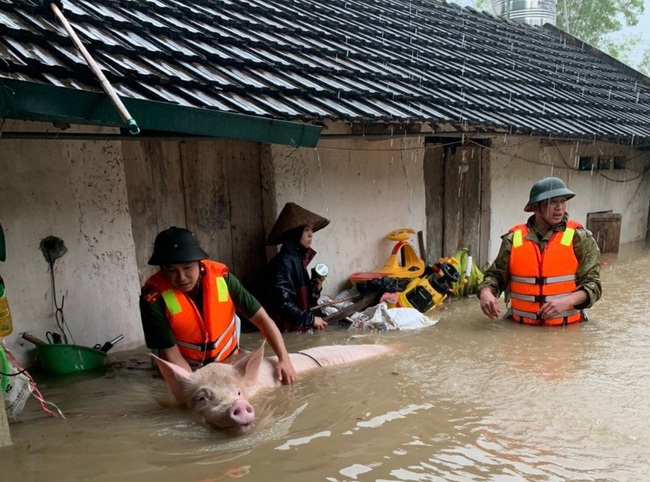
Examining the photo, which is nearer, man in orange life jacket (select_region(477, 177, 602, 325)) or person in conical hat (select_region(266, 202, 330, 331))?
man in orange life jacket (select_region(477, 177, 602, 325))

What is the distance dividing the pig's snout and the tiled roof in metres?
2.23

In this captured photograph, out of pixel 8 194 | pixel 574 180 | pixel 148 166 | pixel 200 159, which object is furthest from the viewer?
pixel 574 180

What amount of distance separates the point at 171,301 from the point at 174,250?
41 cm

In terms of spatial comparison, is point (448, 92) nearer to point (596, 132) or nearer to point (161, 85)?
point (596, 132)

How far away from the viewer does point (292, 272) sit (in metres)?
6.05

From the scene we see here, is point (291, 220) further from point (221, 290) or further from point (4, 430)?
point (4, 430)

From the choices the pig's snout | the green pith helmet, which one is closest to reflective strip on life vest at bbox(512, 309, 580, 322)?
the green pith helmet

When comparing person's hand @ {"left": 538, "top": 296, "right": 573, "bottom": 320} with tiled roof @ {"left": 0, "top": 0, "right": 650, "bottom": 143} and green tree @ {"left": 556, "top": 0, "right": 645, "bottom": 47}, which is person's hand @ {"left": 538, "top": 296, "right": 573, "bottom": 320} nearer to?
tiled roof @ {"left": 0, "top": 0, "right": 650, "bottom": 143}

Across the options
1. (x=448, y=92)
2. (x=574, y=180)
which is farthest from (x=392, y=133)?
(x=574, y=180)

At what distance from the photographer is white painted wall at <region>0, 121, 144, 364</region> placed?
15.4 feet

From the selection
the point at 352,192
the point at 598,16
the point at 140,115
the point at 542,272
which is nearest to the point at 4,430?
the point at 140,115

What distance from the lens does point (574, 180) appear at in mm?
11891

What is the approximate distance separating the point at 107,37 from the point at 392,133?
12.5 ft

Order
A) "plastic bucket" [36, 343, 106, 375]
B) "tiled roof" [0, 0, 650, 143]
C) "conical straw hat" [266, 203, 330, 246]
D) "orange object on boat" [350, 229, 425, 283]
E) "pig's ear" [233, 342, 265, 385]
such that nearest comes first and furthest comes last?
"pig's ear" [233, 342, 265, 385]
"tiled roof" [0, 0, 650, 143]
"plastic bucket" [36, 343, 106, 375]
"conical straw hat" [266, 203, 330, 246]
"orange object on boat" [350, 229, 425, 283]
